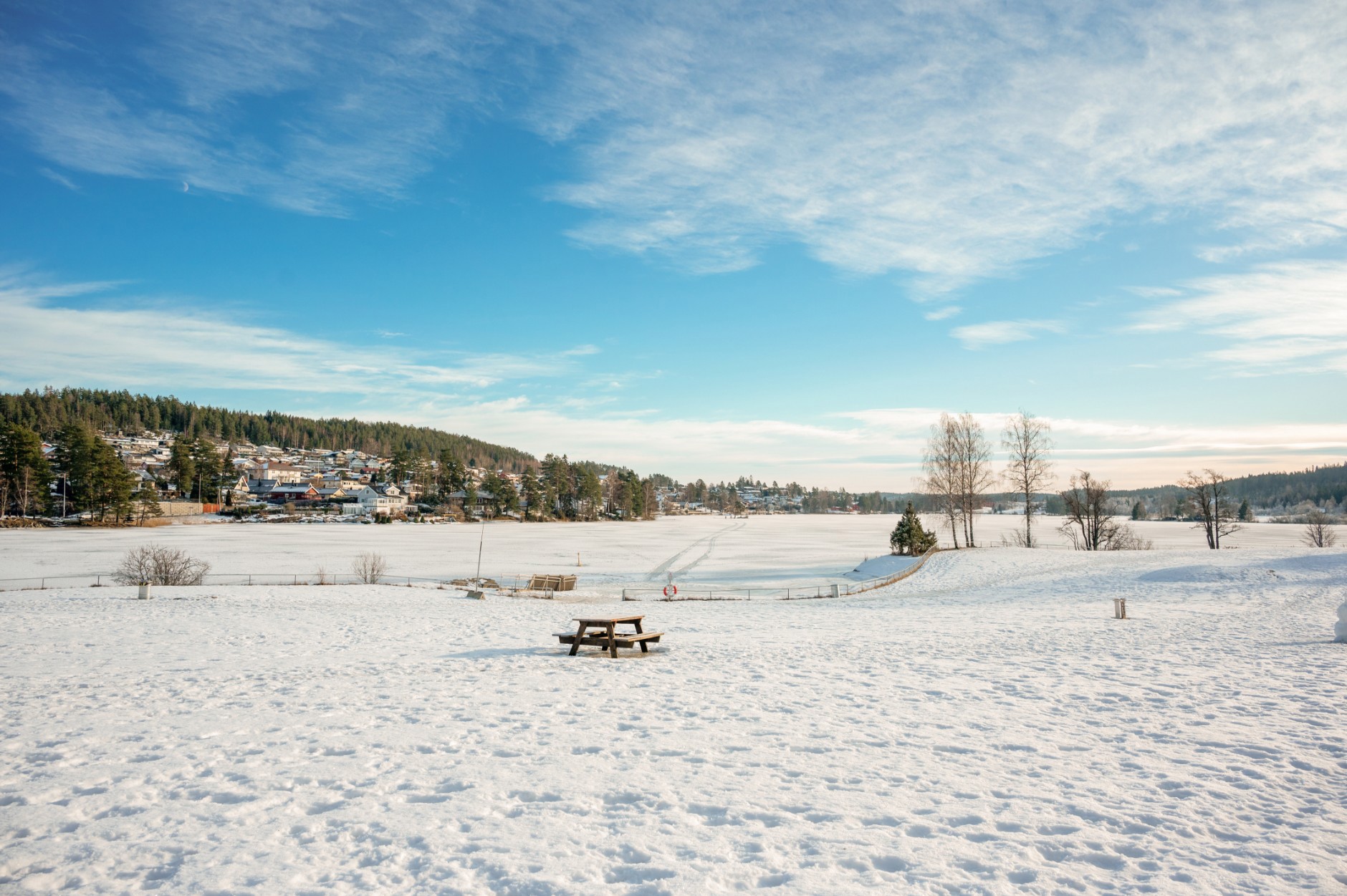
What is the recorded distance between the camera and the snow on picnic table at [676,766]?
4.67 m

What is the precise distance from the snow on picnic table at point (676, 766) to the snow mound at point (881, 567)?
85.5 ft

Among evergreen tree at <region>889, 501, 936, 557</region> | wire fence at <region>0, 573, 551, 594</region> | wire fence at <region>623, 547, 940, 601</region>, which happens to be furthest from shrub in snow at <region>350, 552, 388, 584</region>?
evergreen tree at <region>889, 501, 936, 557</region>

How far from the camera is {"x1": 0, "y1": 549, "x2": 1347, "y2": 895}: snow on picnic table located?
4672 millimetres

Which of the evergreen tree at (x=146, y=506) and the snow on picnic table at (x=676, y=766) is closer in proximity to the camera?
the snow on picnic table at (x=676, y=766)

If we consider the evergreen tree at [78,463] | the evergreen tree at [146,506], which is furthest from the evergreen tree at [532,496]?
the evergreen tree at [78,463]

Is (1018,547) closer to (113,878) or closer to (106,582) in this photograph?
(113,878)

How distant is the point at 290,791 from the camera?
19.8 ft

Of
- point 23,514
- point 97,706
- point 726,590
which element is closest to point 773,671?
point 97,706

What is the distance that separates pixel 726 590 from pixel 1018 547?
1890 centimetres

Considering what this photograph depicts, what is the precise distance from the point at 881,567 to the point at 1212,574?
62.3ft

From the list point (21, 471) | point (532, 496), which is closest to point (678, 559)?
point (532, 496)

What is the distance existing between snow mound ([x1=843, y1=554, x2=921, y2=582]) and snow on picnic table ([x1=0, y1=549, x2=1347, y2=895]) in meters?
26.1

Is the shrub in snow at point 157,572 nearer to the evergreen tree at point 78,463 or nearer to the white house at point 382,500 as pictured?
the evergreen tree at point 78,463

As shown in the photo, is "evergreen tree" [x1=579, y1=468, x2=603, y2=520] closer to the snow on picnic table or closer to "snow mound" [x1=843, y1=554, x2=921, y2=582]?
"snow mound" [x1=843, y1=554, x2=921, y2=582]
